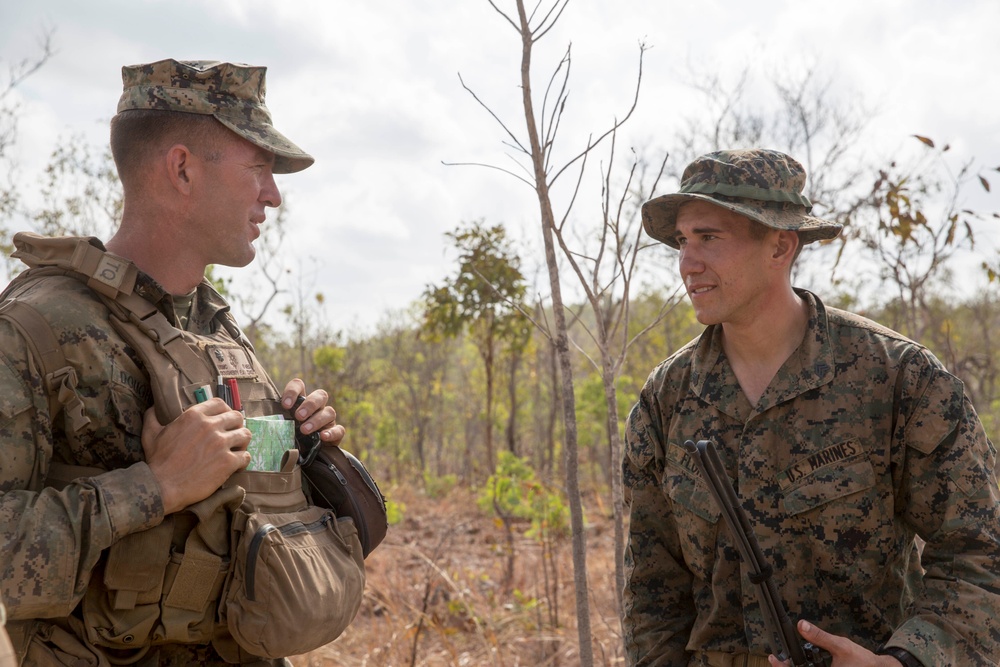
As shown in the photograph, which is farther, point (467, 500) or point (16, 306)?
point (467, 500)

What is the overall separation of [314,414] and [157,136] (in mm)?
827

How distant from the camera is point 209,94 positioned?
215 centimetres

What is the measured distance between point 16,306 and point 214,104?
717 millimetres

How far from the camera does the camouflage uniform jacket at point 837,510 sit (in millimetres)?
2031

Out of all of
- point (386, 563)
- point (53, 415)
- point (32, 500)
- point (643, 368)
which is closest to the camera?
point (32, 500)

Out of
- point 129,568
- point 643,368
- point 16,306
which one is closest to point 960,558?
point 129,568

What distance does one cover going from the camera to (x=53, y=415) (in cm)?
177

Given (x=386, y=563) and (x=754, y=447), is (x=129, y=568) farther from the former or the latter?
(x=386, y=563)

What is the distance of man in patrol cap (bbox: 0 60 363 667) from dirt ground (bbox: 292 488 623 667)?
2681mm

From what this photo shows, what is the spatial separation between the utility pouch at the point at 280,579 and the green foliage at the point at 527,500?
4357 millimetres

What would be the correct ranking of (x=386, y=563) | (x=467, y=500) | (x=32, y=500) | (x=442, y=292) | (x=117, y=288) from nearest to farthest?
(x=32, y=500), (x=117, y=288), (x=386, y=563), (x=442, y=292), (x=467, y=500)

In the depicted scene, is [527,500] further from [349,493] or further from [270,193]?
[270,193]

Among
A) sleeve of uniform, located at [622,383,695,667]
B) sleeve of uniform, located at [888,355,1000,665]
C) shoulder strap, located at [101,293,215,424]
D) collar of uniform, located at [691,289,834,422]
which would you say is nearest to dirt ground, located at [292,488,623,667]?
sleeve of uniform, located at [622,383,695,667]

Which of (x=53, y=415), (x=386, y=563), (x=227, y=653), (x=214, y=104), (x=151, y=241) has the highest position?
(x=214, y=104)
